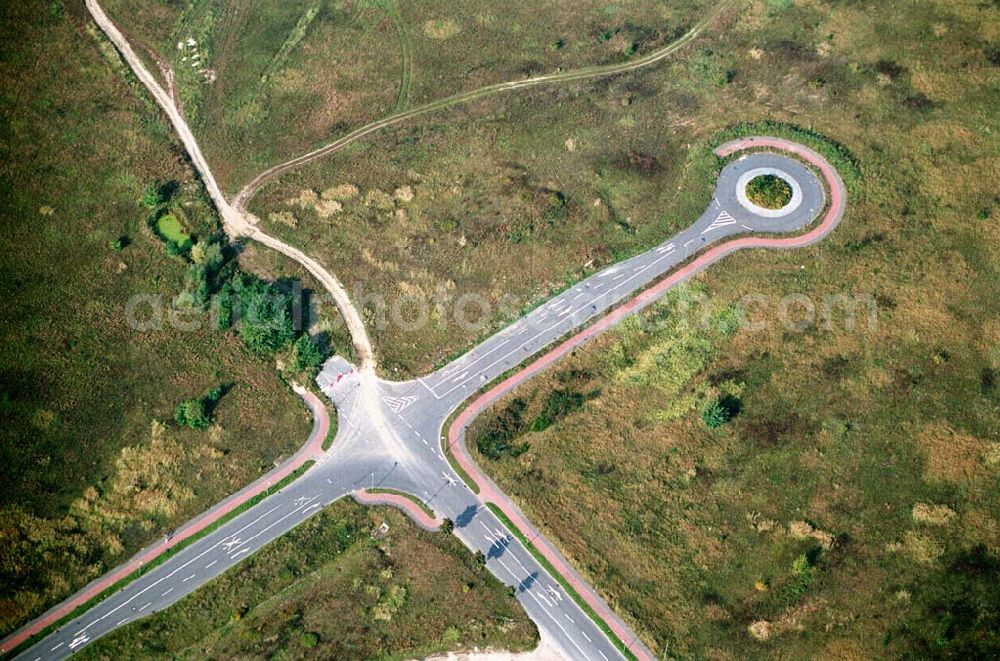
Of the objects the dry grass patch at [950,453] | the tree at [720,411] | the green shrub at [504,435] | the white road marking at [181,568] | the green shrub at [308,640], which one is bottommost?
the dry grass patch at [950,453]

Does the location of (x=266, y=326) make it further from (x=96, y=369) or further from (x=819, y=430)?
(x=819, y=430)

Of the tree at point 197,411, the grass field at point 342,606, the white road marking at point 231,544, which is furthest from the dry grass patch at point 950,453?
the tree at point 197,411

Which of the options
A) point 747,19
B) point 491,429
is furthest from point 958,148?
point 491,429

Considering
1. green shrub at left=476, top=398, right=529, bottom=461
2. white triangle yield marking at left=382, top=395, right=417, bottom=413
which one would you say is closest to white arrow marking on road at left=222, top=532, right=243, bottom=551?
white triangle yield marking at left=382, top=395, right=417, bottom=413

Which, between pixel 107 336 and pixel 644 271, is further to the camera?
pixel 644 271

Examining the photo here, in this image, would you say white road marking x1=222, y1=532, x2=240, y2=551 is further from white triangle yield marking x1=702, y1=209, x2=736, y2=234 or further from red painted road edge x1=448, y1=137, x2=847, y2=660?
white triangle yield marking x1=702, y1=209, x2=736, y2=234

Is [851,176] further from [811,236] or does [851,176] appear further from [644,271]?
[644,271]

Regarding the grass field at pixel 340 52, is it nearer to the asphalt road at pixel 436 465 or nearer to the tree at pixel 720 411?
the asphalt road at pixel 436 465
